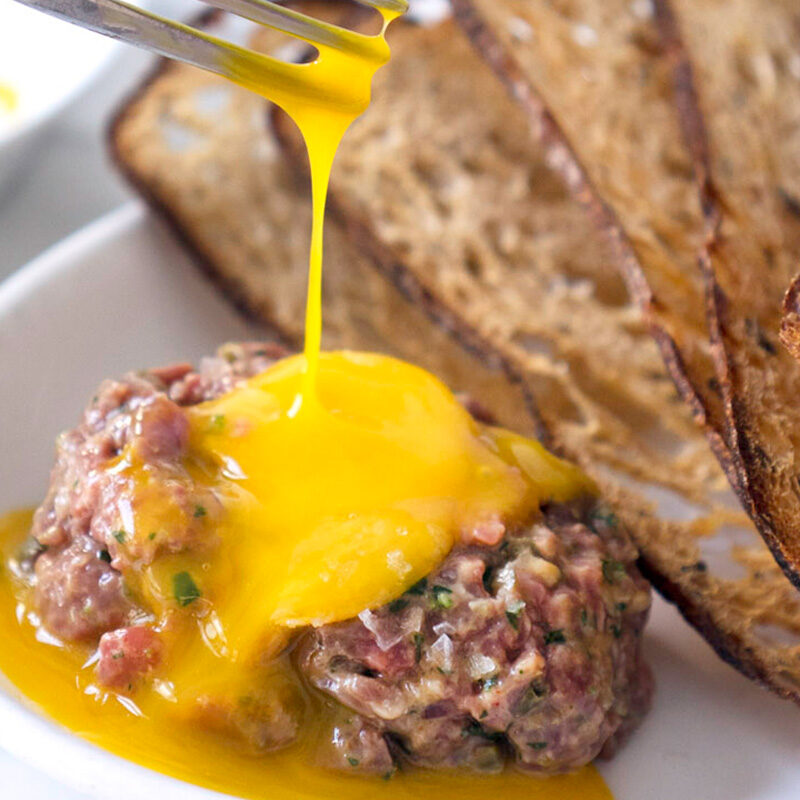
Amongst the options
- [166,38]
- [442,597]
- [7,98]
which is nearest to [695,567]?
[442,597]

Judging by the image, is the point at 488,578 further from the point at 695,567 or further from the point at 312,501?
the point at 695,567

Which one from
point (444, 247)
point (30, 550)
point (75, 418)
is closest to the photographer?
point (30, 550)

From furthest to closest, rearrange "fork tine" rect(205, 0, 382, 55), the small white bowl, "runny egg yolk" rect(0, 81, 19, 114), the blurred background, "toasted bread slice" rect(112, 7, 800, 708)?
"runny egg yolk" rect(0, 81, 19, 114) → the blurred background → the small white bowl → "toasted bread slice" rect(112, 7, 800, 708) → "fork tine" rect(205, 0, 382, 55)

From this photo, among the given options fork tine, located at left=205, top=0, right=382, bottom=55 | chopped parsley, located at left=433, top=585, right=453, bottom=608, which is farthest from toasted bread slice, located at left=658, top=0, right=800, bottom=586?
fork tine, located at left=205, top=0, right=382, bottom=55

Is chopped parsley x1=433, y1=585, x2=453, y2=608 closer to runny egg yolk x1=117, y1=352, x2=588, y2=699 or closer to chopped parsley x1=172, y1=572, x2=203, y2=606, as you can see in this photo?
runny egg yolk x1=117, y1=352, x2=588, y2=699

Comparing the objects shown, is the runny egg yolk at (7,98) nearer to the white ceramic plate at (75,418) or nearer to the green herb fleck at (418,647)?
the white ceramic plate at (75,418)
